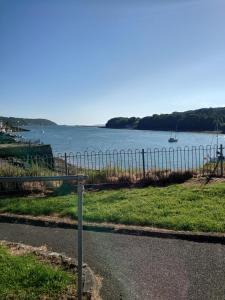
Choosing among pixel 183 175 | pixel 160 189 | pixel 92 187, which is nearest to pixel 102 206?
pixel 160 189

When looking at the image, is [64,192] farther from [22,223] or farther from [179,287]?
[179,287]

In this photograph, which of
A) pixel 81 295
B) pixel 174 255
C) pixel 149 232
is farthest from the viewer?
pixel 149 232

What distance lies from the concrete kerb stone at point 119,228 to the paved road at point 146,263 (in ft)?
0.66

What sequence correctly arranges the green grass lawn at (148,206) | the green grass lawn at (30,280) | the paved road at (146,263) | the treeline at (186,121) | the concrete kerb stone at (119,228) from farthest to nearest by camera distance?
the treeline at (186,121)
the green grass lawn at (148,206)
the concrete kerb stone at (119,228)
the paved road at (146,263)
the green grass lawn at (30,280)

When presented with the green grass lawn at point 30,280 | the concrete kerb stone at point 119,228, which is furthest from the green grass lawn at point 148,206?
the green grass lawn at point 30,280

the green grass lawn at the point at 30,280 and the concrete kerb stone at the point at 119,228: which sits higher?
the green grass lawn at the point at 30,280

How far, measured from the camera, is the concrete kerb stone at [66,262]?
4.94m

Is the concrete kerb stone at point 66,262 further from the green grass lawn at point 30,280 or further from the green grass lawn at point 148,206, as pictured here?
the green grass lawn at point 148,206

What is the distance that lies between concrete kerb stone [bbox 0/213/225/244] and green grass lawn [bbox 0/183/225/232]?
269 millimetres

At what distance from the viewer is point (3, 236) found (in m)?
7.96

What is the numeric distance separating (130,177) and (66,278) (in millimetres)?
8301

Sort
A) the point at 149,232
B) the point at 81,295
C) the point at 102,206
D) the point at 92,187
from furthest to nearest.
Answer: the point at 92,187
the point at 102,206
the point at 149,232
the point at 81,295

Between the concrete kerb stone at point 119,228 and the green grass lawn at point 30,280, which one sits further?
the concrete kerb stone at point 119,228

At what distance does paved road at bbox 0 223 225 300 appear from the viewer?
5129 millimetres
